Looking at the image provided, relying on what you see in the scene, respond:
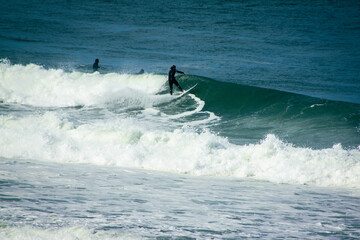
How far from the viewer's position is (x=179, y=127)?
1352cm

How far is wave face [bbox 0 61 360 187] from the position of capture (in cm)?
859

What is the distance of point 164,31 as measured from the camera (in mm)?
45531

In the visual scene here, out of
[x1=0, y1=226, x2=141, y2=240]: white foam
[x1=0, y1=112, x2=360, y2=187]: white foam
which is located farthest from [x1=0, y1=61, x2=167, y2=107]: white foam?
[x1=0, y1=226, x2=141, y2=240]: white foam

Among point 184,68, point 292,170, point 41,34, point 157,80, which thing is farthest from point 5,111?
point 41,34

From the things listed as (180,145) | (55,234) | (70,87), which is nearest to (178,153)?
(180,145)

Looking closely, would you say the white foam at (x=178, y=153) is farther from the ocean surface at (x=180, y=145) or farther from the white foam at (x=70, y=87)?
the white foam at (x=70, y=87)

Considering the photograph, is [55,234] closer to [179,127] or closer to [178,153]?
[178,153]

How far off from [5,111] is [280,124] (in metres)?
10.1

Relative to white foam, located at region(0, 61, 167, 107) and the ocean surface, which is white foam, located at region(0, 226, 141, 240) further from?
white foam, located at region(0, 61, 167, 107)

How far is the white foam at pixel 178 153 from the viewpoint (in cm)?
809

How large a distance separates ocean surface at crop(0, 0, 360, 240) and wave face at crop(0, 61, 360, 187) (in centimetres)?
4

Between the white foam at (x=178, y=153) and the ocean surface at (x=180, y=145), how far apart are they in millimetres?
31

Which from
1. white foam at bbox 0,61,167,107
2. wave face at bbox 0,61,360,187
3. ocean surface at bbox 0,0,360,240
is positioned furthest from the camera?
white foam at bbox 0,61,167,107

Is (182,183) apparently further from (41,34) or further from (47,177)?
(41,34)
